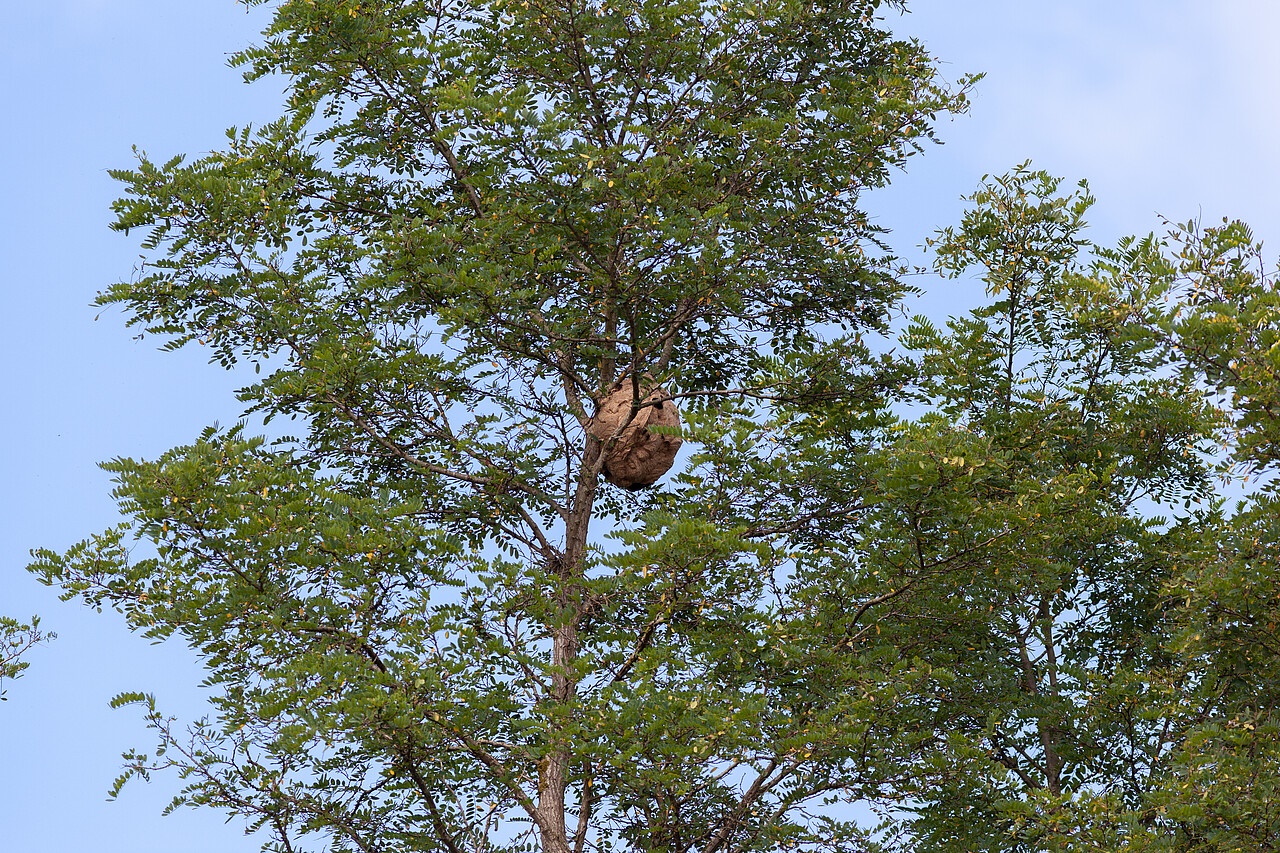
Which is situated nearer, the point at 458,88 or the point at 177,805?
the point at 177,805

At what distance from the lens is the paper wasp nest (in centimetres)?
1446

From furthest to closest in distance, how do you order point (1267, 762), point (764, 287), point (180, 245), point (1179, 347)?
point (764, 287) → point (180, 245) → point (1179, 347) → point (1267, 762)

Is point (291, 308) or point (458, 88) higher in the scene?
point (458, 88)

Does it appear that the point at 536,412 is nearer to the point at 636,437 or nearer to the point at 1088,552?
the point at 636,437

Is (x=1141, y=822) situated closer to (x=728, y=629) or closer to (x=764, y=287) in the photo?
(x=728, y=629)

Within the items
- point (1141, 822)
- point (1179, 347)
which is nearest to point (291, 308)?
point (1179, 347)

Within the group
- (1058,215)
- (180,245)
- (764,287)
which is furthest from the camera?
(1058,215)

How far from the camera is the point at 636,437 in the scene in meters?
14.5

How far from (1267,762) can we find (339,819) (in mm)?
8053

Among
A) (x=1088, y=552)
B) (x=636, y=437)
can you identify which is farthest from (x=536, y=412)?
(x=1088, y=552)

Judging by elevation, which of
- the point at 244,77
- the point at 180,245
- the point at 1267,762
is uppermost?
the point at 244,77

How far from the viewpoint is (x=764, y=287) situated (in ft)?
47.8

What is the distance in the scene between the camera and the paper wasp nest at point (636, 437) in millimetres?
14461

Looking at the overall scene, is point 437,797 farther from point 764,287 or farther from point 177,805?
point 764,287
